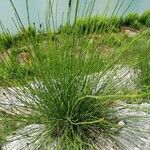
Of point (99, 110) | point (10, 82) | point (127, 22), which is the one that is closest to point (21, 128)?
point (10, 82)

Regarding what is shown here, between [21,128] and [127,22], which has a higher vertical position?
[127,22]

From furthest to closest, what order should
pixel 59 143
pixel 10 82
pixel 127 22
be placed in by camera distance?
pixel 127 22 < pixel 10 82 < pixel 59 143

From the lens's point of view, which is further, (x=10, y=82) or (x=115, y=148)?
(x=10, y=82)

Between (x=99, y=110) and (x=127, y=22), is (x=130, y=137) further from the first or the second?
(x=127, y=22)

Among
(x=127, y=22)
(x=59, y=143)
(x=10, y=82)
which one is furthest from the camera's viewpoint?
(x=127, y=22)

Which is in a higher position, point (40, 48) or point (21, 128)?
point (40, 48)

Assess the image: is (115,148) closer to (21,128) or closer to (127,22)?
(21,128)

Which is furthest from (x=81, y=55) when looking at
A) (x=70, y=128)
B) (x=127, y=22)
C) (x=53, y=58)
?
(x=127, y=22)

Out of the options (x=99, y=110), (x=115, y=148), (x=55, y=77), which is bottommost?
(x=115, y=148)

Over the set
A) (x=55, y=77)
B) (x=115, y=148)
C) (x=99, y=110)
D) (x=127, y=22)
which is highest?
(x=127, y=22)
